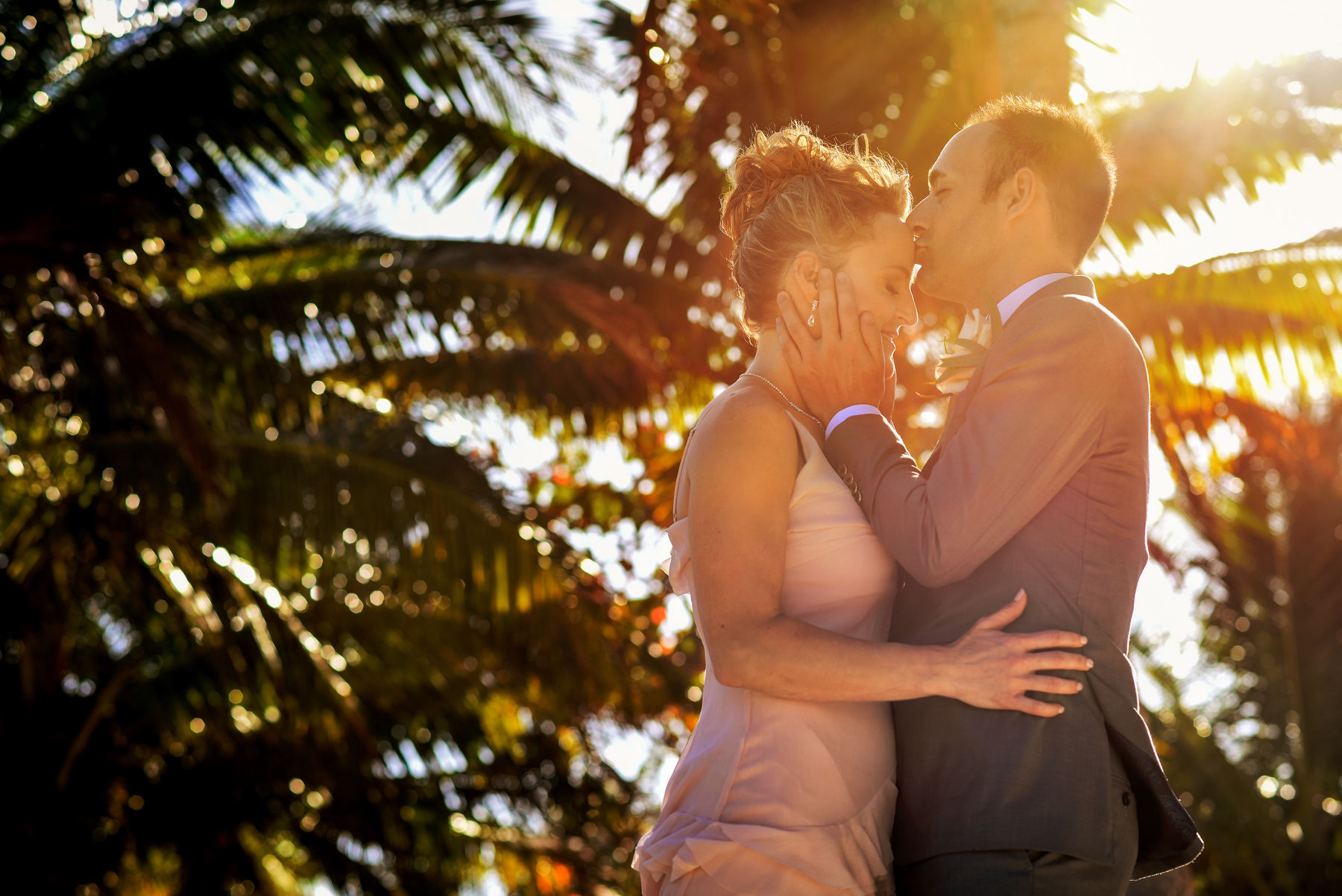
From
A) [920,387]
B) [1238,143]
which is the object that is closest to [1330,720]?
[1238,143]

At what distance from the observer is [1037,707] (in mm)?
2201

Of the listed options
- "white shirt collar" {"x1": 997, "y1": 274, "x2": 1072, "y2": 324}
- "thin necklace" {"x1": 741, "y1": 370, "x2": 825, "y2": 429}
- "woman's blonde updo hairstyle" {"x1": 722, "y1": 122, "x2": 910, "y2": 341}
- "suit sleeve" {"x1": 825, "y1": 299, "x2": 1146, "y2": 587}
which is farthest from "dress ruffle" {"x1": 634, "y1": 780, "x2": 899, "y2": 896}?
"woman's blonde updo hairstyle" {"x1": 722, "y1": 122, "x2": 910, "y2": 341}

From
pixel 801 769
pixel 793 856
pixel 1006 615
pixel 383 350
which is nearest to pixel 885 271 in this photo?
pixel 1006 615

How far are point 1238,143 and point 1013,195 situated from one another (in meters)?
5.70

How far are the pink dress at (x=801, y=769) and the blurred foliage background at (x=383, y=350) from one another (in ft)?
10.1

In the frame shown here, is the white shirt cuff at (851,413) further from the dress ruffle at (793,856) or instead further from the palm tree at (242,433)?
the palm tree at (242,433)

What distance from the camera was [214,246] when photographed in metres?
8.05

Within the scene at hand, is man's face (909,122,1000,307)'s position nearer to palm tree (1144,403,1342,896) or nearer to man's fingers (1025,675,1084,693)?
man's fingers (1025,675,1084,693)

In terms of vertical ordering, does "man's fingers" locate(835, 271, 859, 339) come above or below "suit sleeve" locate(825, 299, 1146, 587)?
above

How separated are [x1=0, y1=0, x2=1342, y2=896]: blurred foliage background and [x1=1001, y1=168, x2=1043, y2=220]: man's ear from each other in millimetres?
2498

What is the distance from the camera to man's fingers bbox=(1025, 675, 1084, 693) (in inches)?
87.0

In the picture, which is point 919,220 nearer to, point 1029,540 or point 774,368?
point 774,368

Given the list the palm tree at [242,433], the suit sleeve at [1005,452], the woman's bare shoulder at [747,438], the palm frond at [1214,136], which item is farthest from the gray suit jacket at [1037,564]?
the palm frond at [1214,136]

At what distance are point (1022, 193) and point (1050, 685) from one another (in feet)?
3.62
